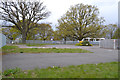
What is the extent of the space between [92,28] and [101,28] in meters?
3.74

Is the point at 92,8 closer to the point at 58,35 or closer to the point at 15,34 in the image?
the point at 58,35

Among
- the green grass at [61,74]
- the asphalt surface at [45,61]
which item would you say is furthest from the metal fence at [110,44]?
the green grass at [61,74]

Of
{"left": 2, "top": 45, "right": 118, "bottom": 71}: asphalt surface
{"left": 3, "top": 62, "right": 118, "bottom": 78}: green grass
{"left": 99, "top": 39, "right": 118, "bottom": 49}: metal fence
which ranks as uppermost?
{"left": 99, "top": 39, "right": 118, "bottom": 49}: metal fence

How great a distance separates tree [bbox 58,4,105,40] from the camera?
4512 cm

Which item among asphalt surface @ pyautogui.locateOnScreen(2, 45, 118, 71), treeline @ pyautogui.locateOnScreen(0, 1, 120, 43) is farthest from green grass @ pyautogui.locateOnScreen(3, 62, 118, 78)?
treeline @ pyautogui.locateOnScreen(0, 1, 120, 43)

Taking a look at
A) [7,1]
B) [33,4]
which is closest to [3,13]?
[7,1]

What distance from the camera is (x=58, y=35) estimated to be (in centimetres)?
5197

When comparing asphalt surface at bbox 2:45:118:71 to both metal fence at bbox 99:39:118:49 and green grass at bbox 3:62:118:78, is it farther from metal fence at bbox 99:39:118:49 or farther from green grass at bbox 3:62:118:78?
metal fence at bbox 99:39:118:49

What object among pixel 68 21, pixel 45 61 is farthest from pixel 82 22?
pixel 45 61

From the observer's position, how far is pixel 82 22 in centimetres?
4606

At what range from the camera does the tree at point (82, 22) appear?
45.1 m

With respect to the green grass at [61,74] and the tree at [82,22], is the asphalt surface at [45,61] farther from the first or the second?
the tree at [82,22]

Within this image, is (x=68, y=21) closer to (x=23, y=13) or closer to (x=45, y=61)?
(x=23, y=13)

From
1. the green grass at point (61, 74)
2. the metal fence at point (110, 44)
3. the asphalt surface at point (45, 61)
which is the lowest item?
the asphalt surface at point (45, 61)
